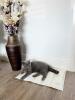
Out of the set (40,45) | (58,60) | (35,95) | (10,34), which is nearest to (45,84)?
(35,95)

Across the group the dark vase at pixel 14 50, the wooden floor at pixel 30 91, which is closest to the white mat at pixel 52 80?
the wooden floor at pixel 30 91

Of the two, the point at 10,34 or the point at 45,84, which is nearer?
the point at 45,84

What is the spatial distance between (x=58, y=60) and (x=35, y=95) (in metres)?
0.65

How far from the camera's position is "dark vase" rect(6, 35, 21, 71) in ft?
5.69

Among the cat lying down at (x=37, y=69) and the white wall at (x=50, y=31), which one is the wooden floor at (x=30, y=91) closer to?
the cat lying down at (x=37, y=69)

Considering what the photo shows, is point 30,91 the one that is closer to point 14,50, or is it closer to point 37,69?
point 37,69

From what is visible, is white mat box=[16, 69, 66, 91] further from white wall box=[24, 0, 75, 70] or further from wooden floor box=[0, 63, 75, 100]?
white wall box=[24, 0, 75, 70]

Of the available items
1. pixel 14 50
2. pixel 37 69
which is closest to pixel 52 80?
pixel 37 69

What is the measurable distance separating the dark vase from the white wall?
0.23 metres

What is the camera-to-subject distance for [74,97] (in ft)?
4.12

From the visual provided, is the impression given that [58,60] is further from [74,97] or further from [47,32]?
[74,97]

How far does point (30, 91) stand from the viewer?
135 cm

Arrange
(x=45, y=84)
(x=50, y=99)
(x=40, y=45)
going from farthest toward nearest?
1. (x=40, y=45)
2. (x=45, y=84)
3. (x=50, y=99)

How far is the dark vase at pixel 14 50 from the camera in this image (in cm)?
173
